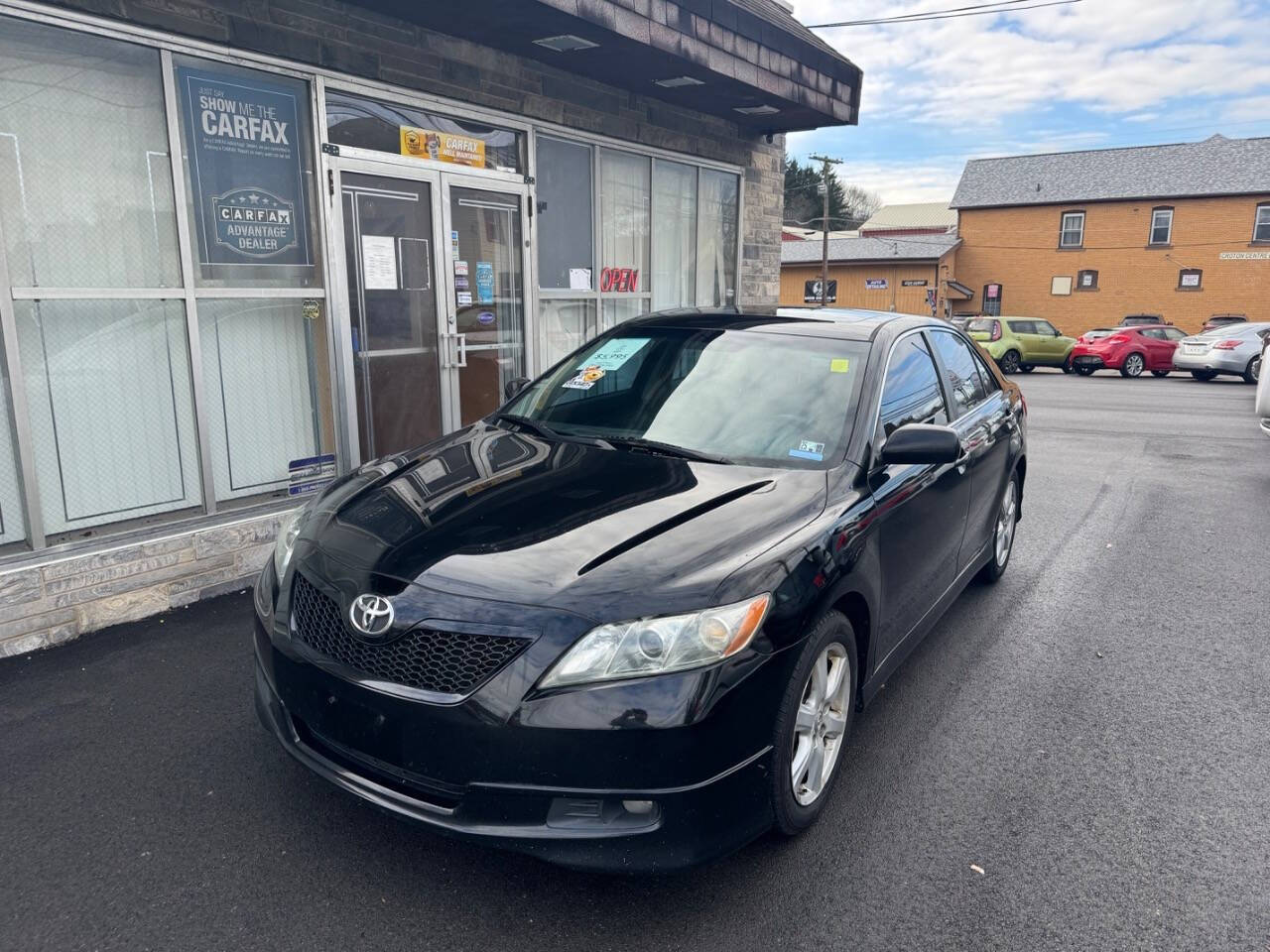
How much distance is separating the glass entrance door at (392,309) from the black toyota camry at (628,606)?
8.21ft

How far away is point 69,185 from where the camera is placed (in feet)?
15.3

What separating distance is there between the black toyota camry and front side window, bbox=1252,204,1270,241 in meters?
40.9

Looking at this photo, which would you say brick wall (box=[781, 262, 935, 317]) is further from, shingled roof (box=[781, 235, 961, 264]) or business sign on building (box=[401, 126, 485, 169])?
business sign on building (box=[401, 126, 485, 169])

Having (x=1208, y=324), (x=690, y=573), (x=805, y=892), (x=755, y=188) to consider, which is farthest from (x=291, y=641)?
(x=1208, y=324)

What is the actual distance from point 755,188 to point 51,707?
8616 mm

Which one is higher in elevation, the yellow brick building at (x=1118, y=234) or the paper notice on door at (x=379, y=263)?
the yellow brick building at (x=1118, y=234)

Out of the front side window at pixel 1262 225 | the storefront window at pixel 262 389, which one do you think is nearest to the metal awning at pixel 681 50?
the storefront window at pixel 262 389

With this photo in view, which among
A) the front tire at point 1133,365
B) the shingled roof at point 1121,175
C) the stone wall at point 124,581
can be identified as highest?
the shingled roof at point 1121,175

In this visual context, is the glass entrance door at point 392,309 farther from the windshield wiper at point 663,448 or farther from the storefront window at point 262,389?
the windshield wiper at point 663,448

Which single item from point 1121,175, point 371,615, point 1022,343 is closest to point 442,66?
point 371,615

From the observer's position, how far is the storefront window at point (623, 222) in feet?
26.9

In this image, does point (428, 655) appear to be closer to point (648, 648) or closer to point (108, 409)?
point (648, 648)

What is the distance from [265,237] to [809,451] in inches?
153

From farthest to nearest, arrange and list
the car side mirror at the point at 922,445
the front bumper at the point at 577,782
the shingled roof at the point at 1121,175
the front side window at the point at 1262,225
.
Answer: the shingled roof at the point at 1121,175
the front side window at the point at 1262,225
the car side mirror at the point at 922,445
the front bumper at the point at 577,782
